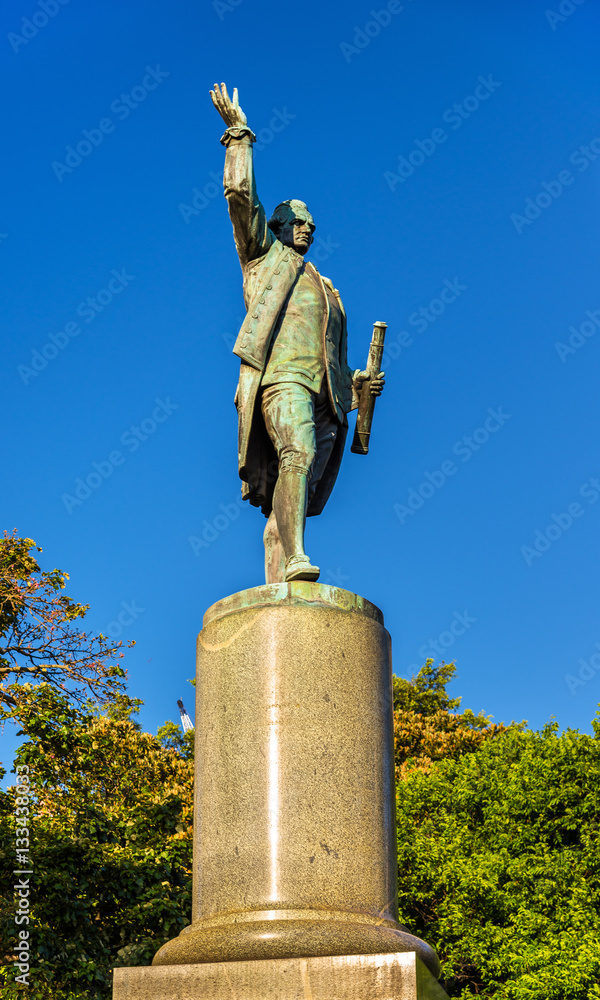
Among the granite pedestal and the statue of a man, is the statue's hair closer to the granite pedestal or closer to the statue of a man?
the statue of a man

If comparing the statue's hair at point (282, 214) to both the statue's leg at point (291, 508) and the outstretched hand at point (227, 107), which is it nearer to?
the outstretched hand at point (227, 107)

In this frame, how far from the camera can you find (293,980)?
16.0 ft

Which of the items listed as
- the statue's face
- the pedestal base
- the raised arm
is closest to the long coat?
the raised arm

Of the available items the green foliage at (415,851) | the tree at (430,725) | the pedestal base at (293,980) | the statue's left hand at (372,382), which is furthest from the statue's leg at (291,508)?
the tree at (430,725)

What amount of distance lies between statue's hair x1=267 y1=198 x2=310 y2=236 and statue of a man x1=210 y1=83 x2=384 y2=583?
0.70 ft

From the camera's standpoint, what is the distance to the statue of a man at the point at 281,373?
706 centimetres

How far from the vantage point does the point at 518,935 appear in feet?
65.1

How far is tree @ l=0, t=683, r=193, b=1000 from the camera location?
13.0 m

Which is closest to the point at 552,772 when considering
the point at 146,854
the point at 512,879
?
the point at 512,879

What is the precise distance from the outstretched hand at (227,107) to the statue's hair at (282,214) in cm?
88

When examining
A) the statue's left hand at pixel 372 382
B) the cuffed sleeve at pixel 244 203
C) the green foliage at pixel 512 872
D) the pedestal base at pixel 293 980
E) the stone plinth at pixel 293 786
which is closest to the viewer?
the pedestal base at pixel 293 980

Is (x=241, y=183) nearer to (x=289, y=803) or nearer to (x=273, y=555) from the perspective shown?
(x=273, y=555)

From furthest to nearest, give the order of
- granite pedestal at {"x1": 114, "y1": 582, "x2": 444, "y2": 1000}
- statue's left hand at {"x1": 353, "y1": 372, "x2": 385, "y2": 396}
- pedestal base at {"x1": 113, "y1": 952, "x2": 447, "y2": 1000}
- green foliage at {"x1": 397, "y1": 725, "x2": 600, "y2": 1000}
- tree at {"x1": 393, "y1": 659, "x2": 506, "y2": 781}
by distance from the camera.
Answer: tree at {"x1": 393, "y1": 659, "x2": 506, "y2": 781}
green foliage at {"x1": 397, "y1": 725, "x2": 600, "y2": 1000}
statue's left hand at {"x1": 353, "y1": 372, "x2": 385, "y2": 396}
granite pedestal at {"x1": 114, "y1": 582, "x2": 444, "y2": 1000}
pedestal base at {"x1": 113, "y1": 952, "x2": 447, "y2": 1000}

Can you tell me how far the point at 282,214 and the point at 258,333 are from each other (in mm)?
1235
